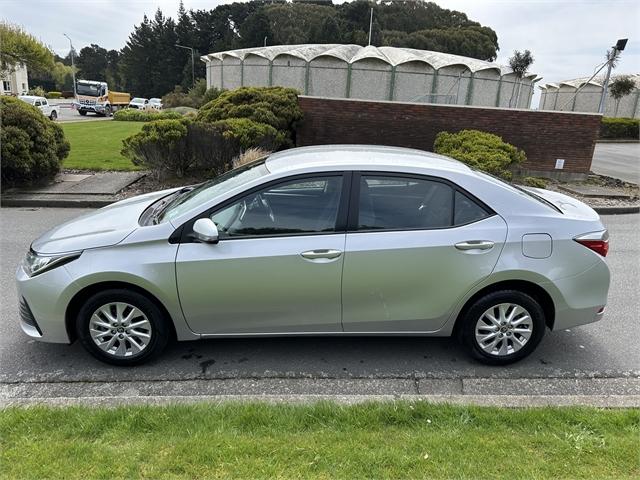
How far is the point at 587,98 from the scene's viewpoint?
4328 centimetres

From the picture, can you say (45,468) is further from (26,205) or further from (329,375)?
(26,205)

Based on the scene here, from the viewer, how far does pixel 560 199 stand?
4.16 meters

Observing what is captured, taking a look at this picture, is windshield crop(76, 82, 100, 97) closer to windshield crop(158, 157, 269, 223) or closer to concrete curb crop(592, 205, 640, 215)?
concrete curb crop(592, 205, 640, 215)

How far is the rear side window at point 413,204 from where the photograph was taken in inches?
134

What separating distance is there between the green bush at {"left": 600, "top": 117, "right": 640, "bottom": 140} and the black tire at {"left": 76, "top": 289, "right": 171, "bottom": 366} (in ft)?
106

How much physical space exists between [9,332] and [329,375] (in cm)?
282

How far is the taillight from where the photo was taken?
3.45 m

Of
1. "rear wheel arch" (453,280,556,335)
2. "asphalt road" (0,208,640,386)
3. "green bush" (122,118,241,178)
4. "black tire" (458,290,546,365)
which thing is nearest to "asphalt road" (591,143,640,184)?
"green bush" (122,118,241,178)

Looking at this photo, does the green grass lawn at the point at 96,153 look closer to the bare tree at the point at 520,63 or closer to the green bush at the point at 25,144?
the green bush at the point at 25,144

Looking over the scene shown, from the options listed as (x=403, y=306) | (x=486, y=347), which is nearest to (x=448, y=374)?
(x=486, y=347)

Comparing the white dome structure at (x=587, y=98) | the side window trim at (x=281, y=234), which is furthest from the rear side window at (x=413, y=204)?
the white dome structure at (x=587, y=98)

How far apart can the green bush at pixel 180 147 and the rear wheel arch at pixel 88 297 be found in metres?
7.36

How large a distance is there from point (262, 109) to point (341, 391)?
9947 mm

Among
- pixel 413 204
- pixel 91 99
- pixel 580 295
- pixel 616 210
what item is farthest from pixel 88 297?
pixel 91 99
